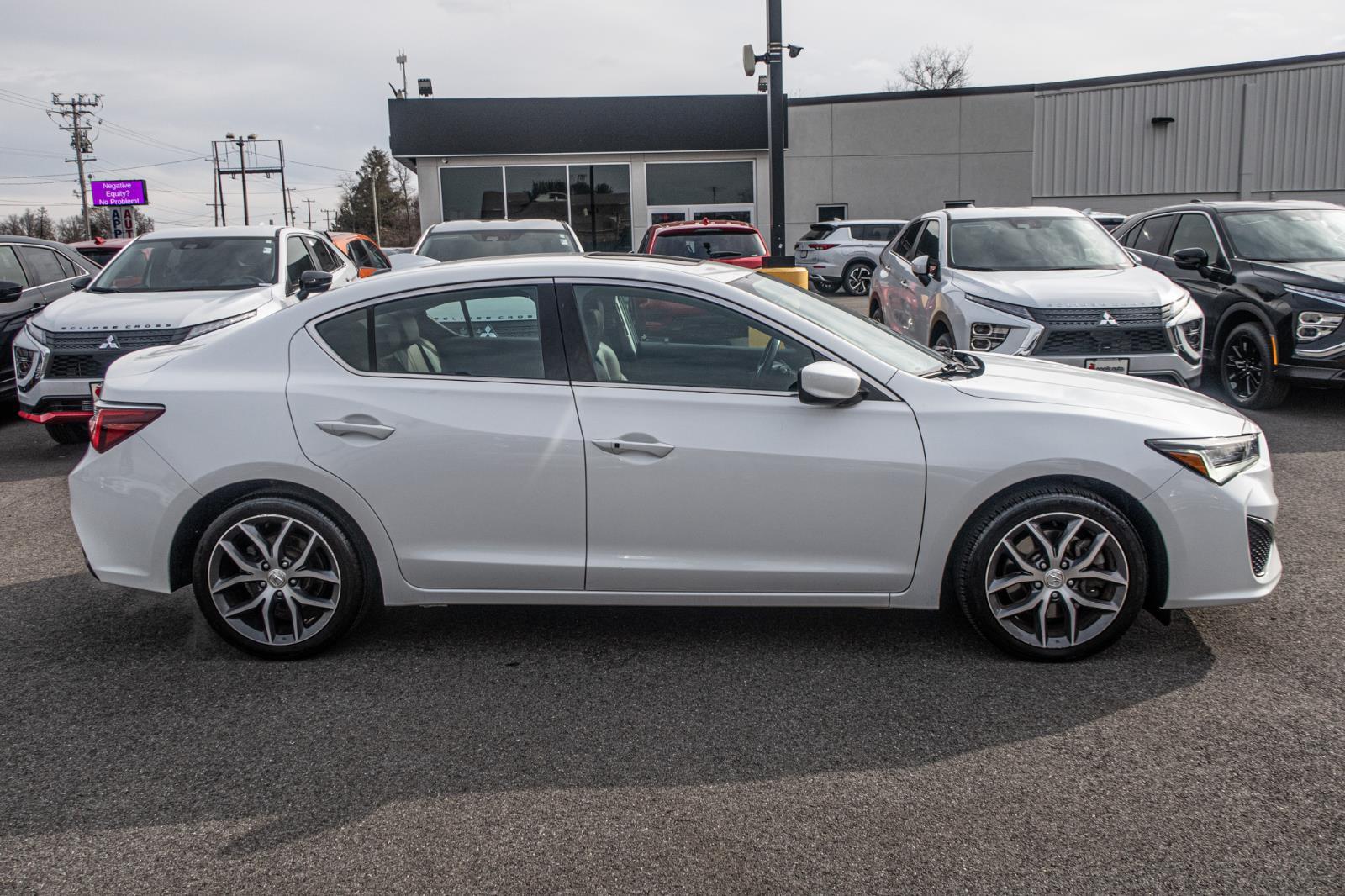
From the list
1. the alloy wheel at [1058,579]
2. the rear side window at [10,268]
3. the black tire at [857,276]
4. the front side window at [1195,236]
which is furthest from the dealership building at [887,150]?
the alloy wheel at [1058,579]

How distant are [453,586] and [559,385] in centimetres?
87

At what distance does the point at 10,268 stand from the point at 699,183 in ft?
70.6

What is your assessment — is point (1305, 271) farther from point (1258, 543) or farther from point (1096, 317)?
point (1258, 543)

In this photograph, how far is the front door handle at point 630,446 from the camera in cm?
412

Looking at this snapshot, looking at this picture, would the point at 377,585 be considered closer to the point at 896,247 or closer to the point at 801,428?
the point at 801,428

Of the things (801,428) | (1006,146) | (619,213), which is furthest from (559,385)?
(1006,146)

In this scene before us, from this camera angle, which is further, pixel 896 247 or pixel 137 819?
pixel 896 247

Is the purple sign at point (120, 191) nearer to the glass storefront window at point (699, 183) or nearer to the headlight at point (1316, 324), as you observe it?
the glass storefront window at point (699, 183)

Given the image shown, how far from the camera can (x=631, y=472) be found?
4133 millimetres

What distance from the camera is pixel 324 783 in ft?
11.3

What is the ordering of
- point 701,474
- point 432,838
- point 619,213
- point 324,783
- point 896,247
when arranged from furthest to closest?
1. point 619,213
2. point 896,247
3. point 701,474
4. point 324,783
5. point 432,838

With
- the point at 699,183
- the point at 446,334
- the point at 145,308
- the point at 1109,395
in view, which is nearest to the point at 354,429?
the point at 446,334

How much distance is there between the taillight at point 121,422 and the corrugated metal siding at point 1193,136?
2916cm

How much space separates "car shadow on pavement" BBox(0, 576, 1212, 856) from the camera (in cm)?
343
